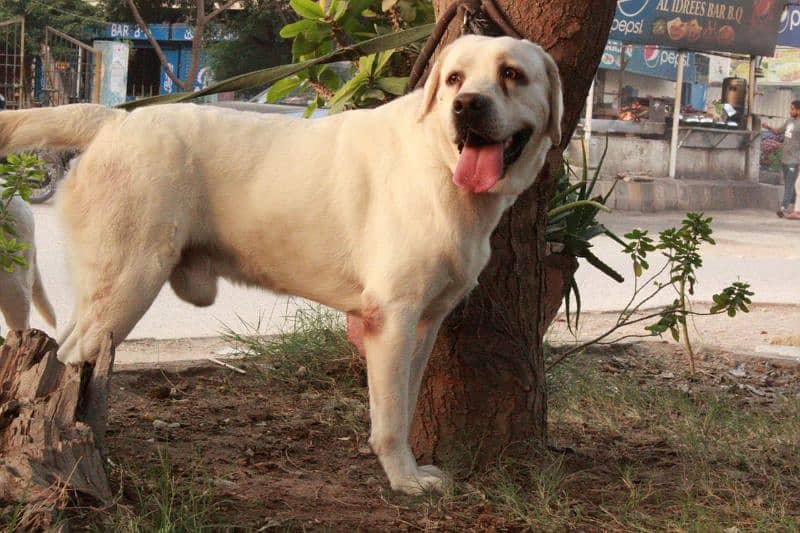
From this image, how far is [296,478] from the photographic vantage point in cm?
404

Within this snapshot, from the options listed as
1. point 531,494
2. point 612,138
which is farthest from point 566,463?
point 612,138

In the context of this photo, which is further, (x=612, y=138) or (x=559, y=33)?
(x=612, y=138)

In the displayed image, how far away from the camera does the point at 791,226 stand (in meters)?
18.7

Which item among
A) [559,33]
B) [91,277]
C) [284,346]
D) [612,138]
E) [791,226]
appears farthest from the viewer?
[612,138]

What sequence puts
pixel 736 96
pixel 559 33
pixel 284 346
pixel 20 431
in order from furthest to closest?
pixel 736 96 → pixel 284 346 → pixel 559 33 → pixel 20 431

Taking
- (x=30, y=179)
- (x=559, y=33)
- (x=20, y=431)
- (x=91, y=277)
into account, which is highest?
(x=559, y=33)

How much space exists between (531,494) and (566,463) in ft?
1.75

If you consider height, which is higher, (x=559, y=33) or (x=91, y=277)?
(x=559, y=33)

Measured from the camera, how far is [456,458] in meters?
4.18

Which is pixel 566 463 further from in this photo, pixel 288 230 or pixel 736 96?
pixel 736 96

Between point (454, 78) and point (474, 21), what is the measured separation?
66 cm

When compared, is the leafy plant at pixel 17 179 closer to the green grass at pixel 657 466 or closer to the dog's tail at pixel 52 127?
the dog's tail at pixel 52 127

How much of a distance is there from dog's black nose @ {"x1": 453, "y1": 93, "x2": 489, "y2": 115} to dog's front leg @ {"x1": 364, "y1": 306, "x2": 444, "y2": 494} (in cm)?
69

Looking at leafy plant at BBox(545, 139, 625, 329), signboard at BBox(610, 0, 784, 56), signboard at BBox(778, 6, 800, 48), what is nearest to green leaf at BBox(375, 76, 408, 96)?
leafy plant at BBox(545, 139, 625, 329)
